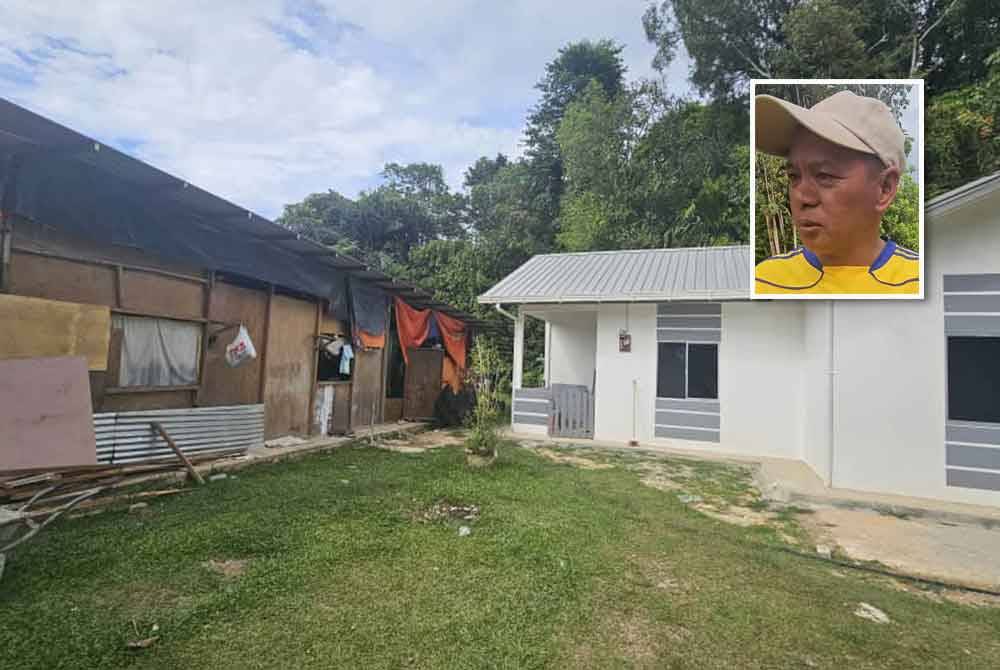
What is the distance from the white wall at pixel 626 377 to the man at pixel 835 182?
14.2ft

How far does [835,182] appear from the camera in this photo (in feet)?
10.2

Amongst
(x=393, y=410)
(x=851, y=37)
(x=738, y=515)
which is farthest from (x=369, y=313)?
(x=851, y=37)

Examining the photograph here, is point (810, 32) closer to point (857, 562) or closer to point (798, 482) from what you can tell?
point (798, 482)

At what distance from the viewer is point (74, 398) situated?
3.48 m

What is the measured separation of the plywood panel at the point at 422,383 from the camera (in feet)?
31.9

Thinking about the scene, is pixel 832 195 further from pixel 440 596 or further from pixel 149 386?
pixel 149 386

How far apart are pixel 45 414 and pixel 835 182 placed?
5.51 meters

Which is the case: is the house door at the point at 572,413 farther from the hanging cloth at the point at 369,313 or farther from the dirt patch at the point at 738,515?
the dirt patch at the point at 738,515

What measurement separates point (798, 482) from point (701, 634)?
4007 mm

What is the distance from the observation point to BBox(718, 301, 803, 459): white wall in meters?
7.28

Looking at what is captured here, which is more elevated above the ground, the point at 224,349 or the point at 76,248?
the point at 76,248

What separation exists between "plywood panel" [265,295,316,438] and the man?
19.4ft

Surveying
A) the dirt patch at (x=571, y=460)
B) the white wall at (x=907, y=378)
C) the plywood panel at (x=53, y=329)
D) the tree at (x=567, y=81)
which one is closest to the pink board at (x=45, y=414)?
the plywood panel at (x=53, y=329)

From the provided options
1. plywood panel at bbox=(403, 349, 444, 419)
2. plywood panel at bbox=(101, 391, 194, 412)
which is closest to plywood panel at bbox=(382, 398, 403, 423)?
plywood panel at bbox=(403, 349, 444, 419)
